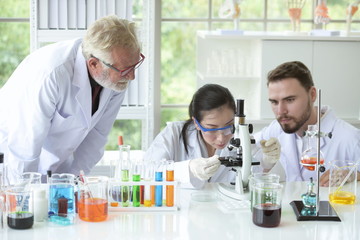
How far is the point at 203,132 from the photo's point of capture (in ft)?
9.99

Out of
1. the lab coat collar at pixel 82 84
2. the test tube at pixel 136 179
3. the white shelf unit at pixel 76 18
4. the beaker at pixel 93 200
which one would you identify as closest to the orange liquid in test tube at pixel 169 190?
the test tube at pixel 136 179

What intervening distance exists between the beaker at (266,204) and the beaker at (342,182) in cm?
41

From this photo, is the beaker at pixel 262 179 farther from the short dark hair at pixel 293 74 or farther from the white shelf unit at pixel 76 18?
the white shelf unit at pixel 76 18

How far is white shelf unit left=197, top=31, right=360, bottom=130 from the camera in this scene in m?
4.36

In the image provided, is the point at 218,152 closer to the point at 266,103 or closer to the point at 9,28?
the point at 266,103

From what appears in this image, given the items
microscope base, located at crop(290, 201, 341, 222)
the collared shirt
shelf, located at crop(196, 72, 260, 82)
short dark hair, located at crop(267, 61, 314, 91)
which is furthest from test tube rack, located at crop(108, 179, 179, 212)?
shelf, located at crop(196, 72, 260, 82)

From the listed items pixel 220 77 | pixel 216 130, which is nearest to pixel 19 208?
pixel 216 130

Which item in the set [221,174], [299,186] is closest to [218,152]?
[221,174]

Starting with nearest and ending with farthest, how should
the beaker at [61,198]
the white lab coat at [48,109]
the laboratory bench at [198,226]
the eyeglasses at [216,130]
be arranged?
the laboratory bench at [198,226], the beaker at [61,198], the white lab coat at [48,109], the eyeglasses at [216,130]

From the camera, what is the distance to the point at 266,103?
438 centimetres

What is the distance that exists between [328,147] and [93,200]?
1.54 m

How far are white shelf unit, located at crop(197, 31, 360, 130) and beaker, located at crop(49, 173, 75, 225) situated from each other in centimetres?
231

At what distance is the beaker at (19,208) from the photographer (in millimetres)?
2096

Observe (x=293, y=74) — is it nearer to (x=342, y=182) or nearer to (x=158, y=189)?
(x=342, y=182)
